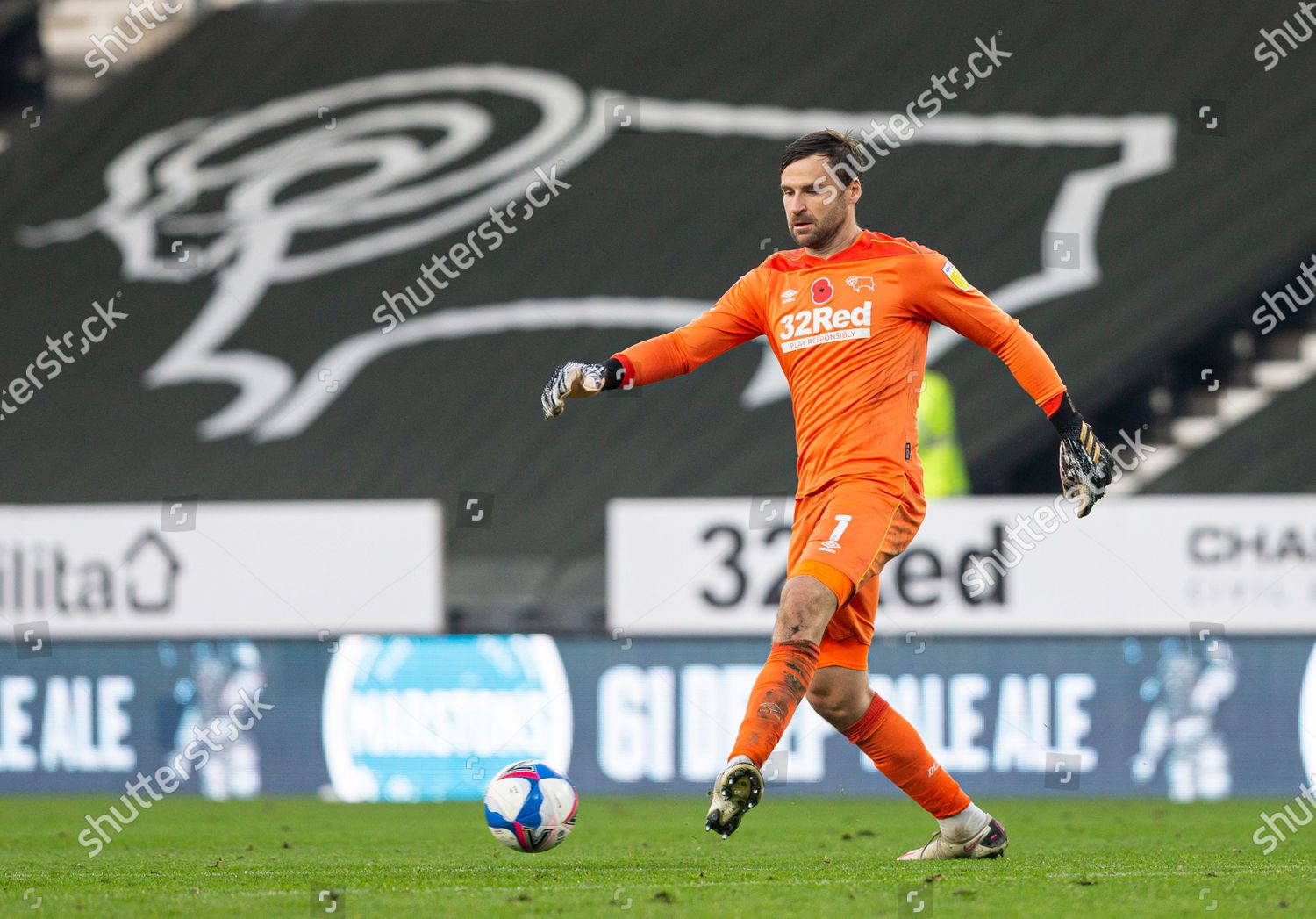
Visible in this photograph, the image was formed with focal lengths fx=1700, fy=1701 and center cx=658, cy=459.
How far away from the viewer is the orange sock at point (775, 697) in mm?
4516

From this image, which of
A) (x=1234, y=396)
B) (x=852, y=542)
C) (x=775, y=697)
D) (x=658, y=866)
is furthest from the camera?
(x=1234, y=396)

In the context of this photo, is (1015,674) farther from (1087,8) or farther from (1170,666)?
(1087,8)

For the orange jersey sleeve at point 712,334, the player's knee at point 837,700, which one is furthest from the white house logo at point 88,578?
the player's knee at point 837,700

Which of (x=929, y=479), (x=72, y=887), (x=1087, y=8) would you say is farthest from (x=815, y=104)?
(x=72, y=887)

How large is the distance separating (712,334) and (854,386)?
0.53 meters

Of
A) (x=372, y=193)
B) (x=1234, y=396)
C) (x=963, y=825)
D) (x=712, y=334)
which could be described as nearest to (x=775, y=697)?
(x=963, y=825)

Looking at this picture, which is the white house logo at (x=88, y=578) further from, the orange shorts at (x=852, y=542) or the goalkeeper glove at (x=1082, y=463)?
the goalkeeper glove at (x=1082, y=463)

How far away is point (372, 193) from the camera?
46.0ft

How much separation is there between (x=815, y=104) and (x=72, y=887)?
996cm

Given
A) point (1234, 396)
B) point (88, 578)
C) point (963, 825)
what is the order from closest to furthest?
1. point (963, 825)
2. point (88, 578)
3. point (1234, 396)

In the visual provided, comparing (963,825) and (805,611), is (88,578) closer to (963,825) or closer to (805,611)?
(963,825)

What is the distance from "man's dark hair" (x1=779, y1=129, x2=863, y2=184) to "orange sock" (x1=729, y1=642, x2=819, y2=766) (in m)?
1.44

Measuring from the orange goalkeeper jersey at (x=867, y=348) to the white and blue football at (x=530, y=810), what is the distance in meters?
1.21

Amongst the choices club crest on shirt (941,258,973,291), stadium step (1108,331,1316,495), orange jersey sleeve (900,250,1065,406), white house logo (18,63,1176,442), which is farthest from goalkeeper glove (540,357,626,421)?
stadium step (1108,331,1316,495)
